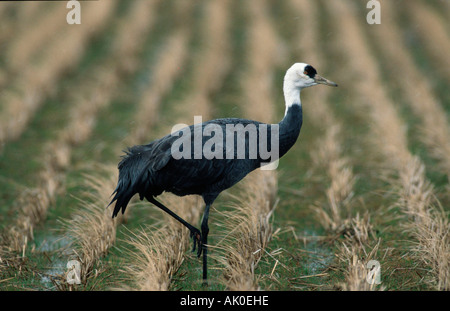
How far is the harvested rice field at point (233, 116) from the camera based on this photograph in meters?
4.88

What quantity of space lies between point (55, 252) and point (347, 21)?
13.6 metres

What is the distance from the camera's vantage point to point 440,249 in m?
4.47

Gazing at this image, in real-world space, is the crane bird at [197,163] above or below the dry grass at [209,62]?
below

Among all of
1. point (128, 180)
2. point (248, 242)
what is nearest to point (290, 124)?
point (248, 242)

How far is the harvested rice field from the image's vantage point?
16.0 feet

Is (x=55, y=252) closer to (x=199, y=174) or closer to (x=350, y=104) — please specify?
(x=199, y=174)

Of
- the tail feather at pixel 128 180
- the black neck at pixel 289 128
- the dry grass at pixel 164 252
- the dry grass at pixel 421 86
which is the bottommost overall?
the dry grass at pixel 164 252

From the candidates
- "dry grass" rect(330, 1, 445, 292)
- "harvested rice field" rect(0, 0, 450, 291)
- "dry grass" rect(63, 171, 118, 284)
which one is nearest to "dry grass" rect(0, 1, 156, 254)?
"harvested rice field" rect(0, 0, 450, 291)

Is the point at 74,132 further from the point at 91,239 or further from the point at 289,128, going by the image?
the point at 289,128

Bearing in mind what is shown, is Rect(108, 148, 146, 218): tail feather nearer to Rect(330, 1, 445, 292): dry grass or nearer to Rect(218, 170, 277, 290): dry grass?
Rect(218, 170, 277, 290): dry grass

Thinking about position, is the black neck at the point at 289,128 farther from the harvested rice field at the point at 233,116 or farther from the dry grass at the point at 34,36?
the dry grass at the point at 34,36

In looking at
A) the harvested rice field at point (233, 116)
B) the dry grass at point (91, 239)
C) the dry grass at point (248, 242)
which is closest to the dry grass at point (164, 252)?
the harvested rice field at point (233, 116)

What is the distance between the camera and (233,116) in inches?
381
